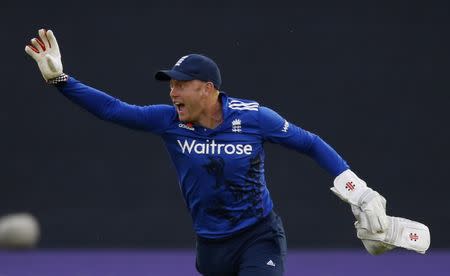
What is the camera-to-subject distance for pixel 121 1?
44.1 feet

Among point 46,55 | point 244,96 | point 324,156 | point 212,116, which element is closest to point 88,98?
point 46,55

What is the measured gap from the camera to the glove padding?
620cm

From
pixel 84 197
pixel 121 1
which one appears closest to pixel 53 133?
pixel 84 197

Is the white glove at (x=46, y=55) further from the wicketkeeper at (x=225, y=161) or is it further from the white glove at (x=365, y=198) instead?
the white glove at (x=365, y=198)

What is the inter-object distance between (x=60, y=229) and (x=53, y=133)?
1.30 meters

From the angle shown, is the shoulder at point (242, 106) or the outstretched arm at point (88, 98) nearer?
the outstretched arm at point (88, 98)

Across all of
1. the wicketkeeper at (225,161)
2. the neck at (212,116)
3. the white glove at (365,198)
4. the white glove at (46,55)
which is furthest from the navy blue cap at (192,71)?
the white glove at (365,198)

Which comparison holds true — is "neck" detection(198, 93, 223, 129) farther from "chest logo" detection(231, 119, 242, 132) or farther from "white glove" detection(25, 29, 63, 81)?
"white glove" detection(25, 29, 63, 81)

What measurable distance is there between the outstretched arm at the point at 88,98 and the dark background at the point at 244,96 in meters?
7.08

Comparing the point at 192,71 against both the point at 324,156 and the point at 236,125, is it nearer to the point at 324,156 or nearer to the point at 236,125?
the point at 236,125

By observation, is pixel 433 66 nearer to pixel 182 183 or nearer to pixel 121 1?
pixel 121 1

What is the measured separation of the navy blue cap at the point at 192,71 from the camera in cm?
627

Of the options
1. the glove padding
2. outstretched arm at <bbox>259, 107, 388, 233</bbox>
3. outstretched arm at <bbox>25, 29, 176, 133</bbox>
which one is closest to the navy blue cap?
outstretched arm at <bbox>25, 29, 176, 133</bbox>

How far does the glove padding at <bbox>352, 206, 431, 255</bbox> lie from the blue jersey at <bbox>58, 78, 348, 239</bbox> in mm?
370
